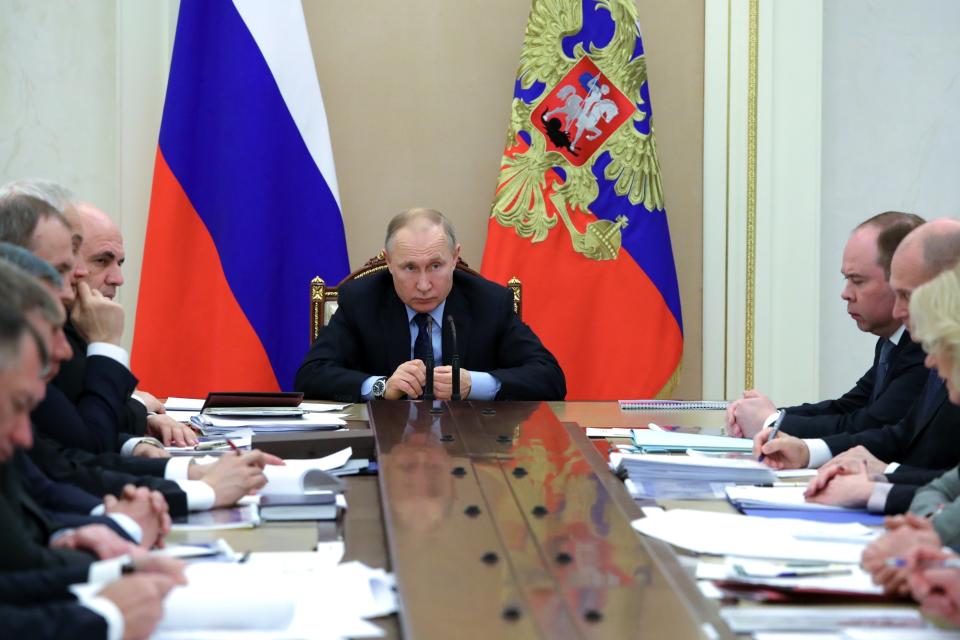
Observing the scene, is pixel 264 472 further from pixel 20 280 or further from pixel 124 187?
pixel 124 187

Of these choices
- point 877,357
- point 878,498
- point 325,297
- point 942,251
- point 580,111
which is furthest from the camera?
point 580,111

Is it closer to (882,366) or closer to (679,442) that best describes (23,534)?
(679,442)

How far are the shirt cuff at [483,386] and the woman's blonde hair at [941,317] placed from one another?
234cm

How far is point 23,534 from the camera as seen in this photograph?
1.93 m

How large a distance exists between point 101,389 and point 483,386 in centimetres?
167

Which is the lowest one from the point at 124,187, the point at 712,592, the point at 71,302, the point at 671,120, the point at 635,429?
the point at 712,592

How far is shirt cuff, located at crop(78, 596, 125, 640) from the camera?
1707 mm

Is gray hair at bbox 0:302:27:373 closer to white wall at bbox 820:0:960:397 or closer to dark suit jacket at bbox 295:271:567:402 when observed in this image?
dark suit jacket at bbox 295:271:567:402

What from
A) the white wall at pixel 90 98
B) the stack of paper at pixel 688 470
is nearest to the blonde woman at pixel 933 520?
the stack of paper at pixel 688 470

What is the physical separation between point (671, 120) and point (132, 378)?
364 centimetres

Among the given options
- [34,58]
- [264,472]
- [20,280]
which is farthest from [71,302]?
[34,58]

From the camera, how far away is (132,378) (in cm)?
334

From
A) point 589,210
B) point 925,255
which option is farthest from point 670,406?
point 589,210

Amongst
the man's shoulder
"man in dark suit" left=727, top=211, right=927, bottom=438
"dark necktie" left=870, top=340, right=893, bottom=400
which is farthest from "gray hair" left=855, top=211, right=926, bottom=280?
the man's shoulder
